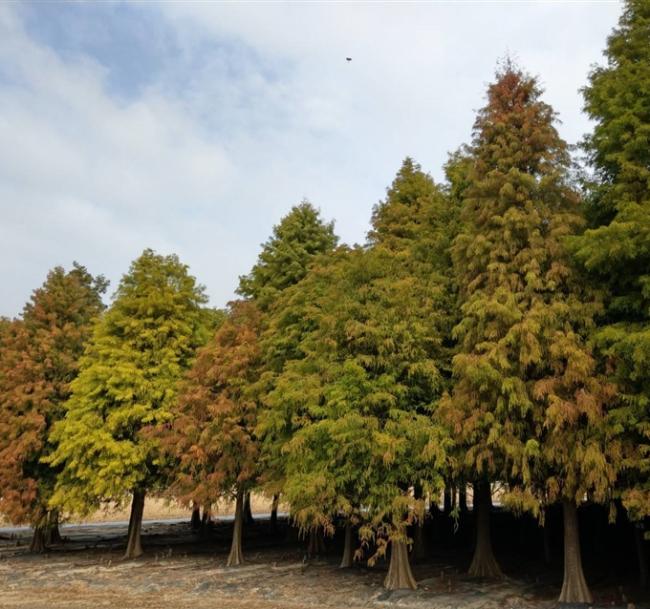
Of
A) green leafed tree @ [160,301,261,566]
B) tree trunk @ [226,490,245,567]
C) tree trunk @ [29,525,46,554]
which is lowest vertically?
tree trunk @ [29,525,46,554]

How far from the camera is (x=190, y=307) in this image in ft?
102

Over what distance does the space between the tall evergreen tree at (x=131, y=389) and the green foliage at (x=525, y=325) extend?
52.8 feet

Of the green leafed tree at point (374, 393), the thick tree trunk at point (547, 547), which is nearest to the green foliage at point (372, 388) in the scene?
the green leafed tree at point (374, 393)

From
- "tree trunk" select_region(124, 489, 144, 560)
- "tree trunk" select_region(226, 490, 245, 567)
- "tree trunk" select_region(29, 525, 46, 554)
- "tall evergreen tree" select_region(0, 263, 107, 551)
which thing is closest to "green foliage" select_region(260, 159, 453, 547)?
"tree trunk" select_region(226, 490, 245, 567)

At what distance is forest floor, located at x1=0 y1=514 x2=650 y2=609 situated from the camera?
718 inches

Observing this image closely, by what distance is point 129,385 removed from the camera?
2822cm

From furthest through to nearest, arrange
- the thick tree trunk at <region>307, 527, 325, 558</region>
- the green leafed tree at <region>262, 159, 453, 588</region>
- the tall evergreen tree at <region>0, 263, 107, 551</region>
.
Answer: the tall evergreen tree at <region>0, 263, 107, 551</region> → the thick tree trunk at <region>307, 527, 325, 558</region> → the green leafed tree at <region>262, 159, 453, 588</region>

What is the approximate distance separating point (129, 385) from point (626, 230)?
22773mm

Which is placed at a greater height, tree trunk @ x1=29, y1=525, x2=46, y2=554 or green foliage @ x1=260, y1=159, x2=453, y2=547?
green foliage @ x1=260, y1=159, x2=453, y2=547

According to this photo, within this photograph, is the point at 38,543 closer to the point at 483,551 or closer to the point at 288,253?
the point at 288,253

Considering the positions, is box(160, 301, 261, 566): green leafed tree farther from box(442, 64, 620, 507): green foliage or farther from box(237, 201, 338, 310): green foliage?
box(442, 64, 620, 507): green foliage

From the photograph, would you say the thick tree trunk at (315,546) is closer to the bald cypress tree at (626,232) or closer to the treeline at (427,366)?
the treeline at (427,366)

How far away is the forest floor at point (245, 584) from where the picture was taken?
18.2 metres

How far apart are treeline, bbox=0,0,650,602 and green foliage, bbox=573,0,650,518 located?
0.24ft
